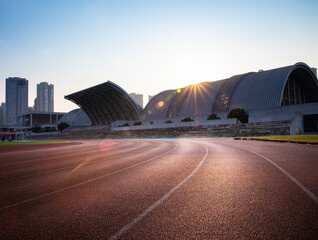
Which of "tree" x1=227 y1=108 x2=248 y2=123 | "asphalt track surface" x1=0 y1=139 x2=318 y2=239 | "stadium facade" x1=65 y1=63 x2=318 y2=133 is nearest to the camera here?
"asphalt track surface" x1=0 y1=139 x2=318 y2=239

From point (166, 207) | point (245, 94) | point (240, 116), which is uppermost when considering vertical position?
point (245, 94)

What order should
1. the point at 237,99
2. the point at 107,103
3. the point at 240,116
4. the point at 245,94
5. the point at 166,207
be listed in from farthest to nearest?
the point at 107,103
the point at 237,99
the point at 245,94
the point at 240,116
the point at 166,207

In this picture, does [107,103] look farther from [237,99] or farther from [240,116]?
[240,116]

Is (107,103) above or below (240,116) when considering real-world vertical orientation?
above

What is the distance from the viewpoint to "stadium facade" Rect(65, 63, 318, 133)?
3988cm

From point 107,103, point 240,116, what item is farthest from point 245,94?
point 107,103

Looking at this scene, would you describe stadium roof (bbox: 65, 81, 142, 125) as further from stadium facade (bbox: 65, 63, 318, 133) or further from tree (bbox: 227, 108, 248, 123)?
tree (bbox: 227, 108, 248, 123)

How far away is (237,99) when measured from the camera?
176ft

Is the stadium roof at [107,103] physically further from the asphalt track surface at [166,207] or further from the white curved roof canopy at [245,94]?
the asphalt track surface at [166,207]

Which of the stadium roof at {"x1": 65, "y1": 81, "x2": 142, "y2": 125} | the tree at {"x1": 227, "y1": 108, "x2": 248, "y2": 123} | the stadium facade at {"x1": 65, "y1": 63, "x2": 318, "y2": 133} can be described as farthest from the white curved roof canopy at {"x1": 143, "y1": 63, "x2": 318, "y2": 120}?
the stadium roof at {"x1": 65, "y1": 81, "x2": 142, "y2": 125}

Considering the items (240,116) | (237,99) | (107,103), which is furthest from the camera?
(107,103)

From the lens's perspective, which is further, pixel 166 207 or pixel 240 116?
pixel 240 116

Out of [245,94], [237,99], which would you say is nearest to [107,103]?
[237,99]

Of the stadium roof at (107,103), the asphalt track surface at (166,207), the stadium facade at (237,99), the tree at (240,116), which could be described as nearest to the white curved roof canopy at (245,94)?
the stadium facade at (237,99)
